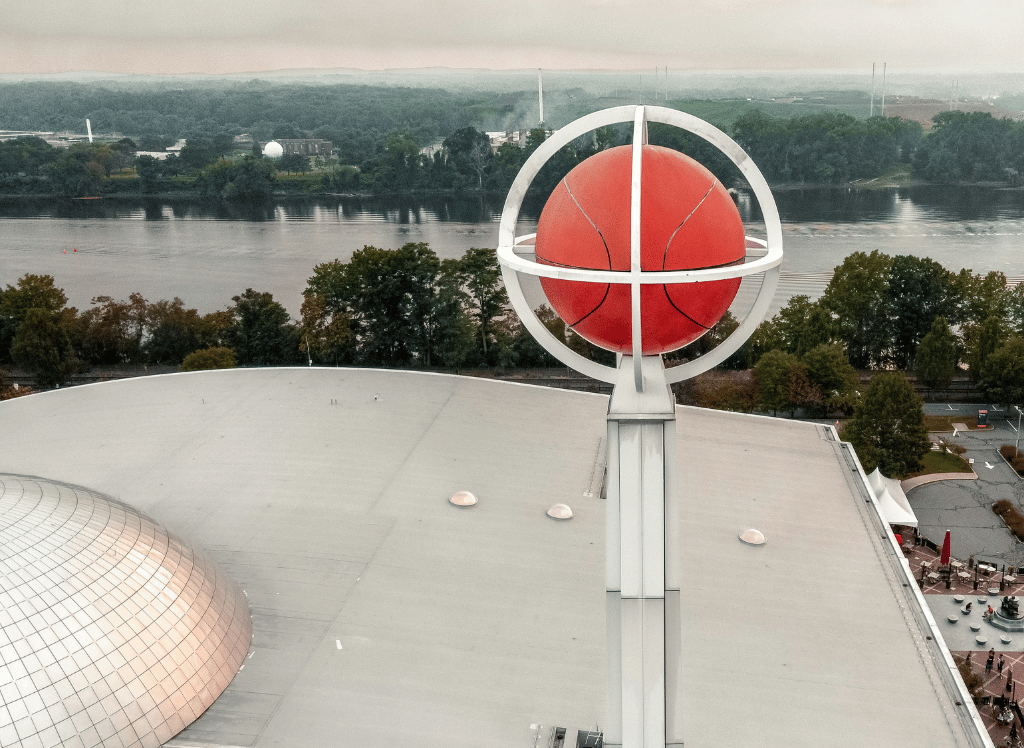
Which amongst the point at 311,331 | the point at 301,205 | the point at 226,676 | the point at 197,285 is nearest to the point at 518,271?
the point at 226,676

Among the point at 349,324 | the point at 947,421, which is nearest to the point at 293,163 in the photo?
the point at 349,324

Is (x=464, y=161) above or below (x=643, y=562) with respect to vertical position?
above

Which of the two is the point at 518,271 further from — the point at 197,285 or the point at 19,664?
the point at 197,285

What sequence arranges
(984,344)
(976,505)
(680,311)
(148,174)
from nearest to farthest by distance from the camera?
(680,311) < (976,505) < (984,344) < (148,174)

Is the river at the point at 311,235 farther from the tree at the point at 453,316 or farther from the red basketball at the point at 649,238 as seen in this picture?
the red basketball at the point at 649,238

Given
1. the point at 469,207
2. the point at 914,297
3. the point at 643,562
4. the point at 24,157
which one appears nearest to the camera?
the point at 643,562

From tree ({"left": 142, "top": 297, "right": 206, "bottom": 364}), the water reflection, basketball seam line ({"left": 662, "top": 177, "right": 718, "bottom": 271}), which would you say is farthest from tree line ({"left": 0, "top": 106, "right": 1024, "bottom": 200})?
basketball seam line ({"left": 662, "top": 177, "right": 718, "bottom": 271})

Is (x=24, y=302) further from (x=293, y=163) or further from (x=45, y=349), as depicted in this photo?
(x=293, y=163)
